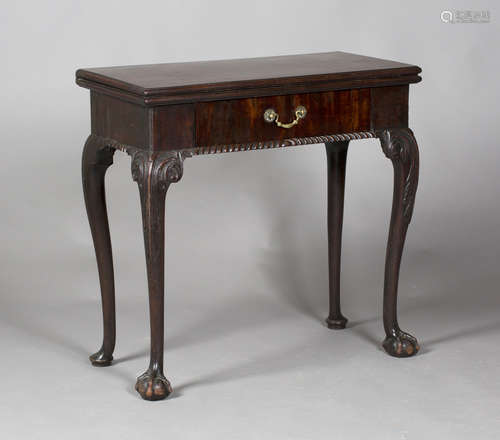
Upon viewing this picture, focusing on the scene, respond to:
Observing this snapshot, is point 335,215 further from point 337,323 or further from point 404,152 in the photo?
point 404,152

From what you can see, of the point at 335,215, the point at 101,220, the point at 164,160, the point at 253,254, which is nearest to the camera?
the point at 164,160

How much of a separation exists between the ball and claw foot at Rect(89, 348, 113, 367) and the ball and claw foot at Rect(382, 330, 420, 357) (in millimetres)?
1043

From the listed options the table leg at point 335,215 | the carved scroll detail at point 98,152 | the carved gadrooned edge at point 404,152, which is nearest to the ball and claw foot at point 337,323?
the table leg at point 335,215

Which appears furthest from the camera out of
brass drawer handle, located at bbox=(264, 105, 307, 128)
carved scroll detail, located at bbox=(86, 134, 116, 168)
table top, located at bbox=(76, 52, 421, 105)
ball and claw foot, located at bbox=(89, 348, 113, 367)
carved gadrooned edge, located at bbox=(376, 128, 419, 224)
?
ball and claw foot, located at bbox=(89, 348, 113, 367)

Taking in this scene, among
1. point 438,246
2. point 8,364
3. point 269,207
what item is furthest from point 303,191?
point 8,364

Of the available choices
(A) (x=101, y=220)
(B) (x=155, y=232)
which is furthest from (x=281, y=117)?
(A) (x=101, y=220)

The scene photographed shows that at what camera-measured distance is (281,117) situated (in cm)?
439

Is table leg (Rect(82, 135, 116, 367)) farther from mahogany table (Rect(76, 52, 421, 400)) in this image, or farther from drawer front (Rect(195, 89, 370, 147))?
drawer front (Rect(195, 89, 370, 147))

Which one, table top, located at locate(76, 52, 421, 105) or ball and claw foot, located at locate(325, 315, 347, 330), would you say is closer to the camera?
table top, located at locate(76, 52, 421, 105)

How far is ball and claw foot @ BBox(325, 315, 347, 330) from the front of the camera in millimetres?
5184

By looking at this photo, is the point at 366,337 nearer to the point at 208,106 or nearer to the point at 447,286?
the point at 447,286

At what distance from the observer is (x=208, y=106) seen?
4.27 meters

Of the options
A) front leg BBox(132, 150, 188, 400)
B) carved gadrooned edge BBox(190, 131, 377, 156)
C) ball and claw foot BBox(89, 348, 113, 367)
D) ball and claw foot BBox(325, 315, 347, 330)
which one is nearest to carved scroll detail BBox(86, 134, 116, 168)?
front leg BBox(132, 150, 188, 400)

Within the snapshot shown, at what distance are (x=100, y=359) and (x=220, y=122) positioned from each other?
105 cm
